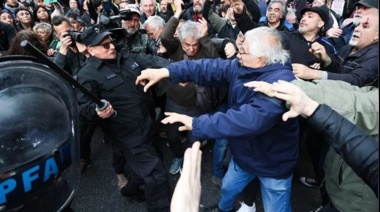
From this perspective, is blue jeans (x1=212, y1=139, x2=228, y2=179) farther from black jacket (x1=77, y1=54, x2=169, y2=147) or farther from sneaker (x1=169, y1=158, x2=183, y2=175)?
black jacket (x1=77, y1=54, x2=169, y2=147)

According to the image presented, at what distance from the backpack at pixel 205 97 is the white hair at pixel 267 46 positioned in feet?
3.94

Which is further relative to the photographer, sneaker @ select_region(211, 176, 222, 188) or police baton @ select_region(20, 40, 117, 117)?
sneaker @ select_region(211, 176, 222, 188)

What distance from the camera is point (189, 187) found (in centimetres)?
95

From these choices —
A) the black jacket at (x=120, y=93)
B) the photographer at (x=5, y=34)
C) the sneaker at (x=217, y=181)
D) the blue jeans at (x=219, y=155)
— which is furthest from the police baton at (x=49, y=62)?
the photographer at (x=5, y=34)

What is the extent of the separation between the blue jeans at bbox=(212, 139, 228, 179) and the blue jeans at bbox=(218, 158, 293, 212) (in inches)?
21.2

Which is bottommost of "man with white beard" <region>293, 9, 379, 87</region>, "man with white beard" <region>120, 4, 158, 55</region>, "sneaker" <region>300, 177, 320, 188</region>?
"sneaker" <region>300, 177, 320, 188</region>

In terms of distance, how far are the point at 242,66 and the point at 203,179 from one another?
184cm

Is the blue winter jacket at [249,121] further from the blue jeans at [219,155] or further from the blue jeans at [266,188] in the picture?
the blue jeans at [219,155]

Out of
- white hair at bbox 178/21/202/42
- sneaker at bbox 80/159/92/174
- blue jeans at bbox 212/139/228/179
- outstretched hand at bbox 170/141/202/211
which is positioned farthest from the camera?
sneaker at bbox 80/159/92/174

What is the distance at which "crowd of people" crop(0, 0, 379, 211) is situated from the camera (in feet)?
4.90

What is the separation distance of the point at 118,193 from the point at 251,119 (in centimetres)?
214

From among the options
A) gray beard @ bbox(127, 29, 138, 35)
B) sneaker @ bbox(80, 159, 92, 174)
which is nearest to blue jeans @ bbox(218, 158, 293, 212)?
sneaker @ bbox(80, 159, 92, 174)

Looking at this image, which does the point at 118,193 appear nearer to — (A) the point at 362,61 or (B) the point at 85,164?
(B) the point at 85,164

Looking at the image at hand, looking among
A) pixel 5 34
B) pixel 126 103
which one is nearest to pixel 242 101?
pixel 126 103
